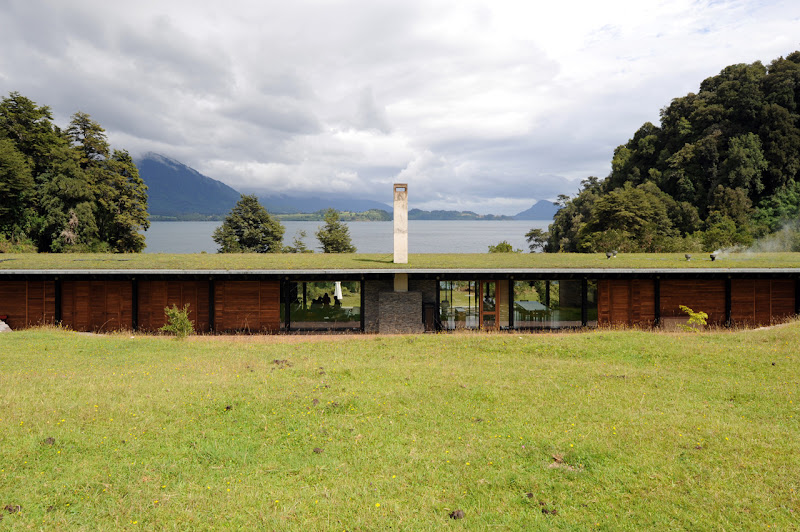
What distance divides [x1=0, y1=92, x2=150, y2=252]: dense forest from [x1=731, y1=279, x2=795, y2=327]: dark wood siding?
4545 centimetres

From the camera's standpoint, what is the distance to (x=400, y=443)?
7.15 meters

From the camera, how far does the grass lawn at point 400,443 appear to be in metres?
5.35

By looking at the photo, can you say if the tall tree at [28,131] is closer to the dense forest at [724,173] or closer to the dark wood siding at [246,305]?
the dark wood siding at [246,305]

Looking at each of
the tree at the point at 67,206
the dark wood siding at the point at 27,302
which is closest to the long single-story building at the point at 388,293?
the dark wood siding at the point at 27,302

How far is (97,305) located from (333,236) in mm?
29638

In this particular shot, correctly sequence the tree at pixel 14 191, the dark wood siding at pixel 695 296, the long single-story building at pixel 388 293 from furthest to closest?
the tree at pixel 14 191
the dark wood siding at pixel 695 296
the long single-story building at pixel 388 293

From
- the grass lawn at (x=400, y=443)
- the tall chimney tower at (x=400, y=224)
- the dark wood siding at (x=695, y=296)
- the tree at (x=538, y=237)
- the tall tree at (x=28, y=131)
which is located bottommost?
the grass lawn at (x=400, y=443)

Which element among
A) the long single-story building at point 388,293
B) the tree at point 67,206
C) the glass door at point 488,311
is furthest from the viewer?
the tree at point 67,206

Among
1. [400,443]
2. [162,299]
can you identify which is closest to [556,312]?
[400,443]

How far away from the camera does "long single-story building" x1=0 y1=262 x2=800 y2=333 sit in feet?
57.8

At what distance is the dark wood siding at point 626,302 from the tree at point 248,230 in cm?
3760

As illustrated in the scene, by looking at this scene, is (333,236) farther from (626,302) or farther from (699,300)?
(699,300)

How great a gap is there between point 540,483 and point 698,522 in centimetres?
170

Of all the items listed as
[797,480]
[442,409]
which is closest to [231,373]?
[442,409]
